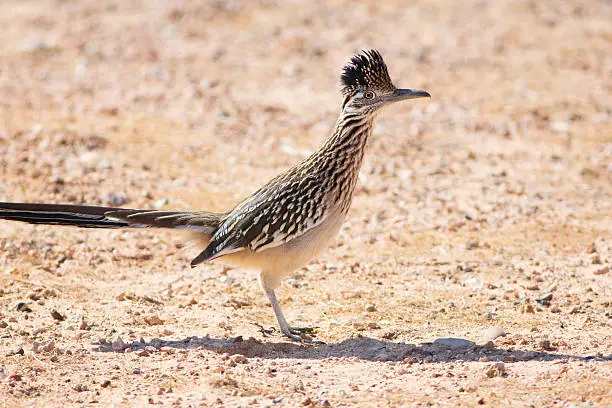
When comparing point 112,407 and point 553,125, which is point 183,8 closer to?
point 553,125

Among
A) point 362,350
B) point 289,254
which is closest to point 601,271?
point 362,350

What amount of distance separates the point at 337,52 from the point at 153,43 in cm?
299

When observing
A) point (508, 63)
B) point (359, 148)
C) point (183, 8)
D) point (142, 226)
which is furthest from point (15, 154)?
point (508, 63)

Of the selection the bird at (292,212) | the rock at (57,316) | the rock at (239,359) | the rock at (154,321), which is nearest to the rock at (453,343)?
the bird at (292,212)

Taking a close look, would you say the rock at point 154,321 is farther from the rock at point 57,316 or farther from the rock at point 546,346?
the rock at point 546,346

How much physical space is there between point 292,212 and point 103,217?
1.44 meters

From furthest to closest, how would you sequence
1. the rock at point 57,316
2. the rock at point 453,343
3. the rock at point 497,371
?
the rock at point 57,316 < the rock at point 453,343 < the rock at point 497,371

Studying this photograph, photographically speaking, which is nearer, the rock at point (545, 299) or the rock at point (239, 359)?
the rock at point (239, 359)

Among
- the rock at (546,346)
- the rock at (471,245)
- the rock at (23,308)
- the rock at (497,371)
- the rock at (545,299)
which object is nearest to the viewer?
the rock at (497,371)

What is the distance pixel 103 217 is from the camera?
23.9 feet

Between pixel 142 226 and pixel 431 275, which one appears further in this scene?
pixel 431 275

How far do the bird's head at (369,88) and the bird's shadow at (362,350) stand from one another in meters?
1.78

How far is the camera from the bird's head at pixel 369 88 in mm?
7344

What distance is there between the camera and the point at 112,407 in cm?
589
